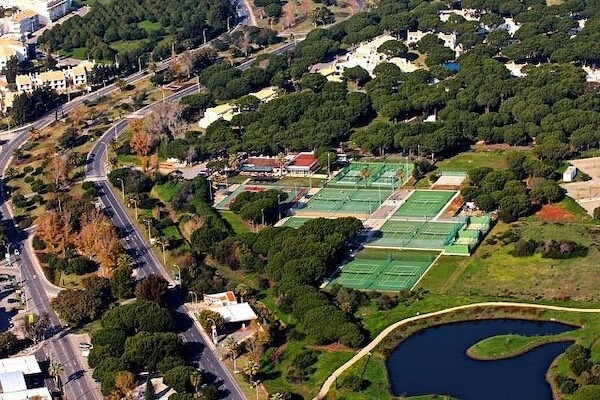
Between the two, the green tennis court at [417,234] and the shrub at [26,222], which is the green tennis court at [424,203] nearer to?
the green tennis court at [417,234]

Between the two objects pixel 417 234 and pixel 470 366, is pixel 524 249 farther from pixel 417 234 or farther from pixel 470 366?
pixel 470 366

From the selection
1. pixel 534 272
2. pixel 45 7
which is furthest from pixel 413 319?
pixel 45 7

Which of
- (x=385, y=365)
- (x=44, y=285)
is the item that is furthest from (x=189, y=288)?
(x=385, y=365)

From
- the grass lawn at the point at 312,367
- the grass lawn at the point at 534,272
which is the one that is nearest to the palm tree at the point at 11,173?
the grass lawn at the point at 534,272

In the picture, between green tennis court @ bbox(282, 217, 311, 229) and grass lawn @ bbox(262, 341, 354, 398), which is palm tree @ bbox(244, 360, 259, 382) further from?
green tennis court @ bbox(282, 217, 311, 229)

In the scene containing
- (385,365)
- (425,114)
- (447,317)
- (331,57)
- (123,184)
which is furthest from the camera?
(331,57)

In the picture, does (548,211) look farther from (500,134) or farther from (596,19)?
(596,19)

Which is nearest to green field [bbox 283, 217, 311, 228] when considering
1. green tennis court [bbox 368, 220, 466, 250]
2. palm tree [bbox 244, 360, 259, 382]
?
green tennis court [bbox 368, 220, 466, 250]
